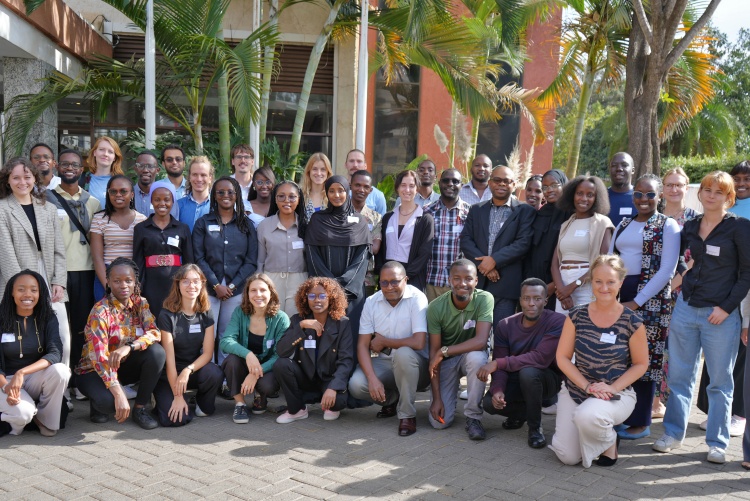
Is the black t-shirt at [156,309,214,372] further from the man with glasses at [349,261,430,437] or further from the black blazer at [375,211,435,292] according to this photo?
the black blazer at [375,211,435,292]

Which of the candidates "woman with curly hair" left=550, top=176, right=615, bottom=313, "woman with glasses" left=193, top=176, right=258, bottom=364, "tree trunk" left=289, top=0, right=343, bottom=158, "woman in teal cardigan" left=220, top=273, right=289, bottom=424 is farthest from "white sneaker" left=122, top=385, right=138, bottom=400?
"tree trunk" left=289, top=0, right=343, bottom=158

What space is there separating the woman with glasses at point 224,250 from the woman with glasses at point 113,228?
597 millimetres

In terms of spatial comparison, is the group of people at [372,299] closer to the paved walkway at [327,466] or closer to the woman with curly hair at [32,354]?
the woman with curly hair at [32,354]

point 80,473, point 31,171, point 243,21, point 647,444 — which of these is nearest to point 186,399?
point 80,473

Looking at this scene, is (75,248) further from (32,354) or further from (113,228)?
(32,354)

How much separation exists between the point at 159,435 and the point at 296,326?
1347mm

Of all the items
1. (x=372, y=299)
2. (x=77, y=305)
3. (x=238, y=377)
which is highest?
(x=372, y=299)

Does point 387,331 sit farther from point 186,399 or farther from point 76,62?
point 76,62

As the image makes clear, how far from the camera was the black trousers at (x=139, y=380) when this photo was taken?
5637mm

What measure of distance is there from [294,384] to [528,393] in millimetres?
1861

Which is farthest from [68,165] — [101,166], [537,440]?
[537,440]

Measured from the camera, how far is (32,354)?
5.45 m

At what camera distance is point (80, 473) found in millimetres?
4598

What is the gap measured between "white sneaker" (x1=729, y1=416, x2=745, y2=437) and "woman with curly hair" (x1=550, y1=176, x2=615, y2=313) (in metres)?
1.44
